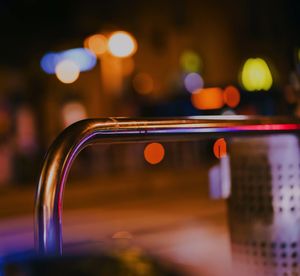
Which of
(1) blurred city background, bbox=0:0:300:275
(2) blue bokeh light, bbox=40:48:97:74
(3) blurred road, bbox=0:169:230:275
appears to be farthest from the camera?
(2) blue bokeh light, bbox=40:48:97:74

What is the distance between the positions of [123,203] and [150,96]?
17.2m

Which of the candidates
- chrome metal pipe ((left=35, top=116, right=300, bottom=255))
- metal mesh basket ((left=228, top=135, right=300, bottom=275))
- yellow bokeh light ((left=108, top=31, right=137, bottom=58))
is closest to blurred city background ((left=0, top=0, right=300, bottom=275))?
yellow bokeh light ((left=108, top=31, right=137, bottom=58))

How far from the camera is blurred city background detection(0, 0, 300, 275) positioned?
20.1m

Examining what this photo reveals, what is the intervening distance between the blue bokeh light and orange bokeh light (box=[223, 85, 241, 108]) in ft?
33.9

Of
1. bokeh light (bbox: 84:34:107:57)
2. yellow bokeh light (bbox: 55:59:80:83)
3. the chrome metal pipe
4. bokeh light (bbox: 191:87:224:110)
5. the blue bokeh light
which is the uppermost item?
bokeh light (bbox: 84:34:107:57)

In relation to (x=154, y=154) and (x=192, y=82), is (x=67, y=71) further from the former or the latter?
(x=192, y=82)

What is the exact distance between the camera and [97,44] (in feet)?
76.7

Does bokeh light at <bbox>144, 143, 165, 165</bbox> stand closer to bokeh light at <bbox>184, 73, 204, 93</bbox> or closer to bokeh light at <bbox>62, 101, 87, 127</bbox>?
bokeh light at <bbox>62, 101, 87, 127</bbox>

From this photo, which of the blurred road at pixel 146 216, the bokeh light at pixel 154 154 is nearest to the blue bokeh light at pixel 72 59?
the bokeh light at pixel 154 154

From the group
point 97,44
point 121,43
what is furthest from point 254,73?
point 121,43

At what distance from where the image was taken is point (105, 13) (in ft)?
98.3

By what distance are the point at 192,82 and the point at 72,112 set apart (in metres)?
10.3

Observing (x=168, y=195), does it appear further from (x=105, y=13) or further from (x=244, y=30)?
(x=244, y=30)

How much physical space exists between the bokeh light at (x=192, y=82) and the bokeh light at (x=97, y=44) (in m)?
12.1
